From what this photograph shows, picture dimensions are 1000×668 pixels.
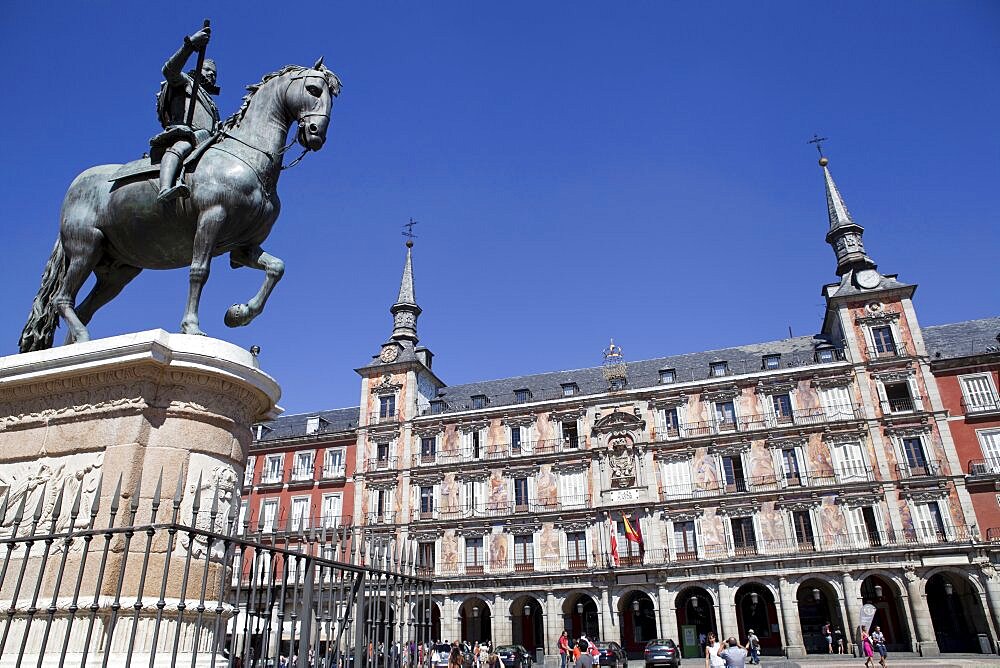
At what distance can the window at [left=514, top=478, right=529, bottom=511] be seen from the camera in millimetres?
35969

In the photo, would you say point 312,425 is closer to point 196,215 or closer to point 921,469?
point 921,469

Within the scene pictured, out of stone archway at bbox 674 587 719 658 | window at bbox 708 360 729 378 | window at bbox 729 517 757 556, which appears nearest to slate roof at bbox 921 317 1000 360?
window at bbox 708 360 729 378

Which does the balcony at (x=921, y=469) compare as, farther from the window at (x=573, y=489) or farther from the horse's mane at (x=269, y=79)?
the horse's mane at (x=269, y=79)

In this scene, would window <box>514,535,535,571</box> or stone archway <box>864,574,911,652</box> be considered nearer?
stone archway <box>864,574,911,652</box>

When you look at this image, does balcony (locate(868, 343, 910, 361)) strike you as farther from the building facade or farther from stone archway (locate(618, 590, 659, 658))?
stone archway (locate(618, 590, 659, 658))

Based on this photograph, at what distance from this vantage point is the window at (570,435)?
1444 inches

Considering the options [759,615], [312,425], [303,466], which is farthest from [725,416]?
[312,425]

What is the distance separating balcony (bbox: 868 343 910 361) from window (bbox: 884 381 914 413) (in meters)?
1.36

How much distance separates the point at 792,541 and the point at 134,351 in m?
33.1

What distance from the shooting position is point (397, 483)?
37.8 metres

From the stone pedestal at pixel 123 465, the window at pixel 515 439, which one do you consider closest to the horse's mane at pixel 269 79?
the stone pedestal at pixel 123 465

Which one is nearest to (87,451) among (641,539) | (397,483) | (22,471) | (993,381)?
(22,471)

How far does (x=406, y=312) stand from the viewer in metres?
44.8

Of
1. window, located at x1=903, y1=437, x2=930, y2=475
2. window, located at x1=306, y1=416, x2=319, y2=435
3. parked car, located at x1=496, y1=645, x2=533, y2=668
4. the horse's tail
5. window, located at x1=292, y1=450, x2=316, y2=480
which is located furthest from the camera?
window, located at x1=306, y1=416, x2=319, y2=435
